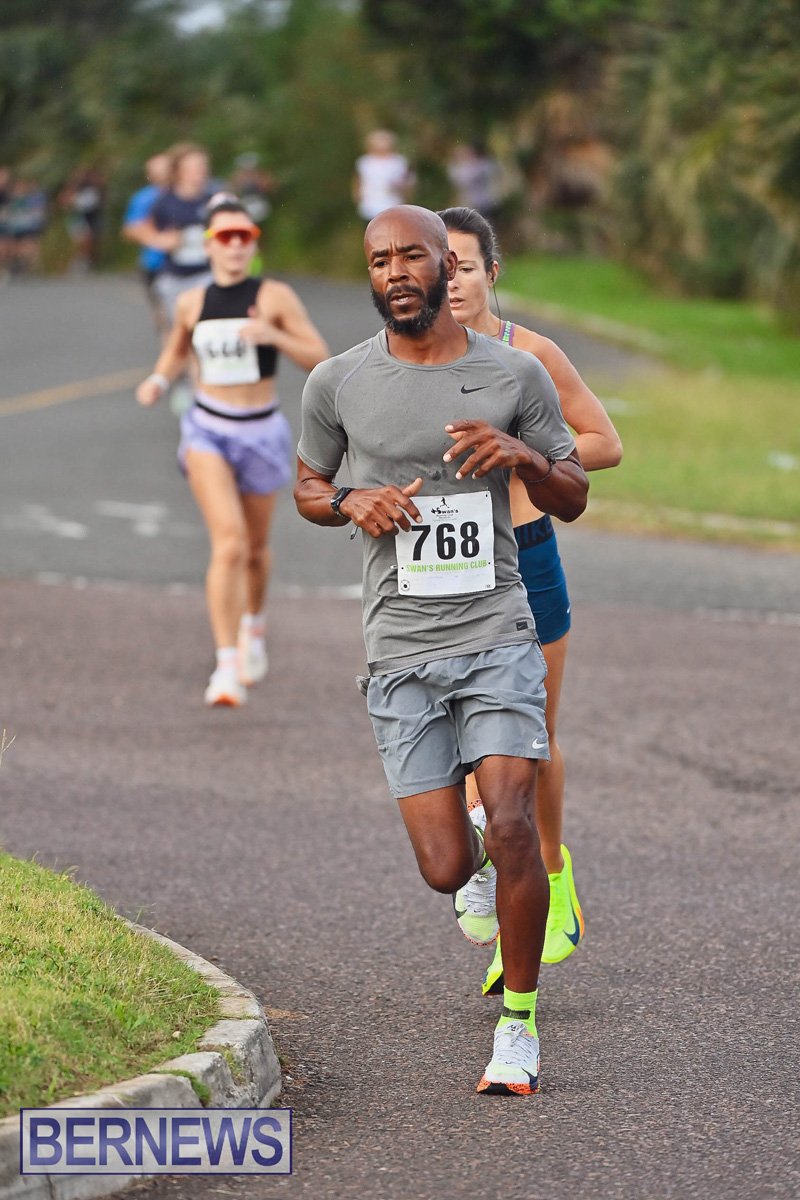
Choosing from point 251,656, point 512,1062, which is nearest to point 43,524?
point 251,656

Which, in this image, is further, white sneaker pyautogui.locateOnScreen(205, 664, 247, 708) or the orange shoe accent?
white sneaker pyautogui.locateOnScreen(205, 664, 247, 708)

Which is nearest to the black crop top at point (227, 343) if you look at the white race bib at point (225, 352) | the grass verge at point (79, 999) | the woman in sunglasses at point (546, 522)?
the white race bib at point (225, 352)

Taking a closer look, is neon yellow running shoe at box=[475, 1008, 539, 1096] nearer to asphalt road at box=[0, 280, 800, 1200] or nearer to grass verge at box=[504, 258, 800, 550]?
asphalt road at box=[0, 280, 800, 1200]

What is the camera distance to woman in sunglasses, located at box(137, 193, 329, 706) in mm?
9039

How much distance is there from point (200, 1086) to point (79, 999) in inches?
15.2

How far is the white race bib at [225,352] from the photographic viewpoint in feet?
29.8

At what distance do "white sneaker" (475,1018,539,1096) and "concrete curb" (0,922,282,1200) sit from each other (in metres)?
0.52

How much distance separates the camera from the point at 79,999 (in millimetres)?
4574

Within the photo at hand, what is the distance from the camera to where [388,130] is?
37.8 m

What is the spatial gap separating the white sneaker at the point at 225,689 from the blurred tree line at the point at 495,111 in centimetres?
1469

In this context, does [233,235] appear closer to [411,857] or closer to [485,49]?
[411,857]

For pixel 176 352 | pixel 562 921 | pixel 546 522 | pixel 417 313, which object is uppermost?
pixel 417 313

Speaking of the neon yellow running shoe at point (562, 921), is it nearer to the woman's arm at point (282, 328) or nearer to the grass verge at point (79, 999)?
the grass verge at point (79, 999)

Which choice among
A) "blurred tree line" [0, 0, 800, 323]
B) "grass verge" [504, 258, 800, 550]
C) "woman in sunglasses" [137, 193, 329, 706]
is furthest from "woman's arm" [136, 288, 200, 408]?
"blurred tree line" [0, 0, 800, 323]
